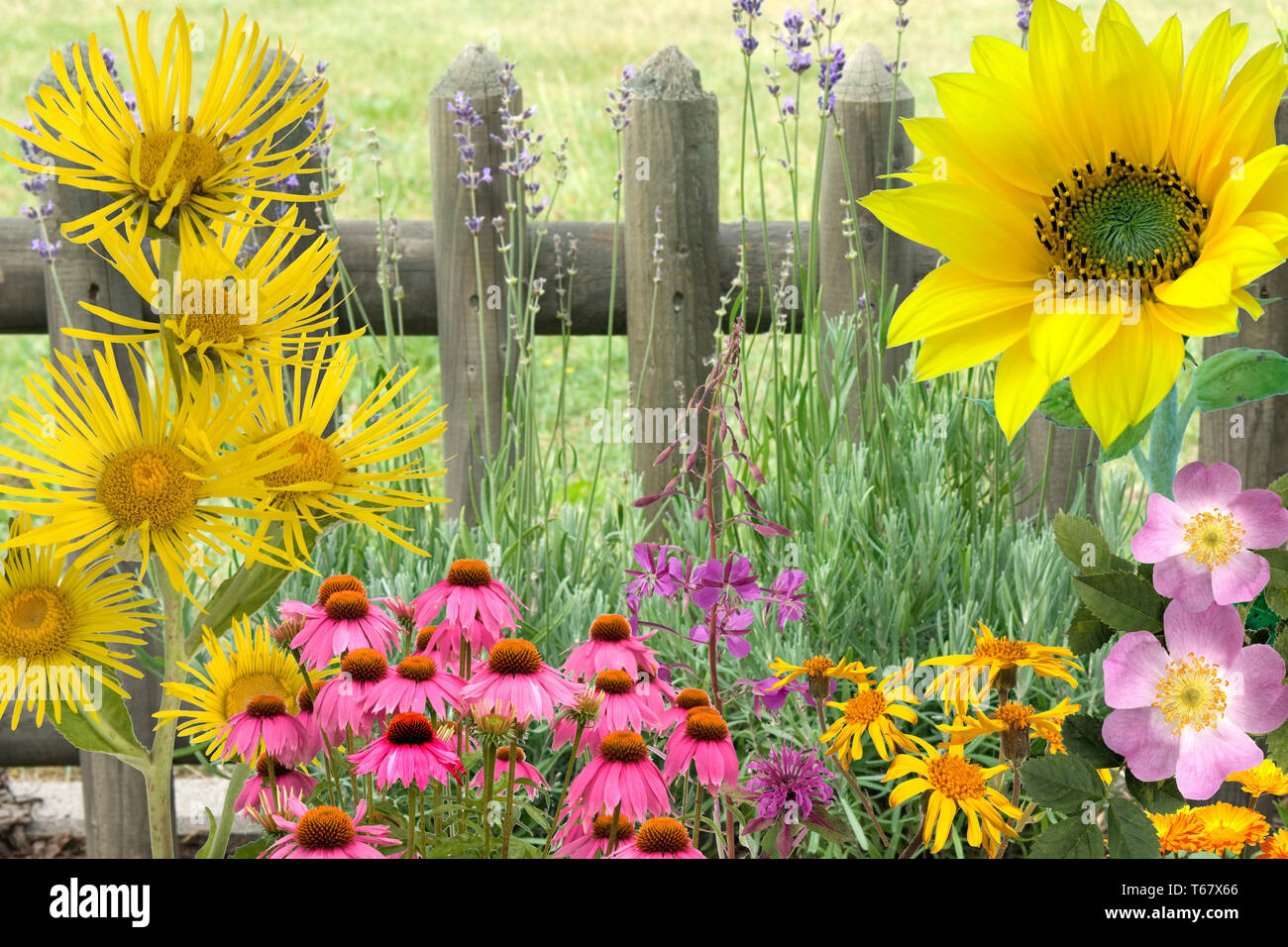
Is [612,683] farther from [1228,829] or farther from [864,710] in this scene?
[1228,829]

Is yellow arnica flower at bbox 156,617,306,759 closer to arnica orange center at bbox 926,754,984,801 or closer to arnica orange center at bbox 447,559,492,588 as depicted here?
arnica orange center at bbox 447,559,492,588

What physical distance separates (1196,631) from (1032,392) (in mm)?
227

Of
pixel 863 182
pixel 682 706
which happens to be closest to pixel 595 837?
pixel 682 706

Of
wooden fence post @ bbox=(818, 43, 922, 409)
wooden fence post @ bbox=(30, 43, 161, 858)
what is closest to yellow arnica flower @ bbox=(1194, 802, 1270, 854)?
wooden fence post @ bbox=(818, 43, 922, 409)

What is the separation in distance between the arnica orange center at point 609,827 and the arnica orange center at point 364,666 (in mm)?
192

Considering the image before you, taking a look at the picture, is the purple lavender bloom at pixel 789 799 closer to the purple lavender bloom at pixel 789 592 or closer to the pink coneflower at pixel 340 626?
the purple lavender bloom at pixel 789 592

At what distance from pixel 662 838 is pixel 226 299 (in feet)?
1.50

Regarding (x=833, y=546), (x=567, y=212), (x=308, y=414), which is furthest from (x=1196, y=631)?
(x=567, y=212)

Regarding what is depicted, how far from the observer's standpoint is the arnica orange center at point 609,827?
82 centimetres

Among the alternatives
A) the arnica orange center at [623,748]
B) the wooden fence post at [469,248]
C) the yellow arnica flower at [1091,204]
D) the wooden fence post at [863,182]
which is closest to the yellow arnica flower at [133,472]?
the arnica orange center at [623,748]

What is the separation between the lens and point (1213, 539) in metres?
0.76
